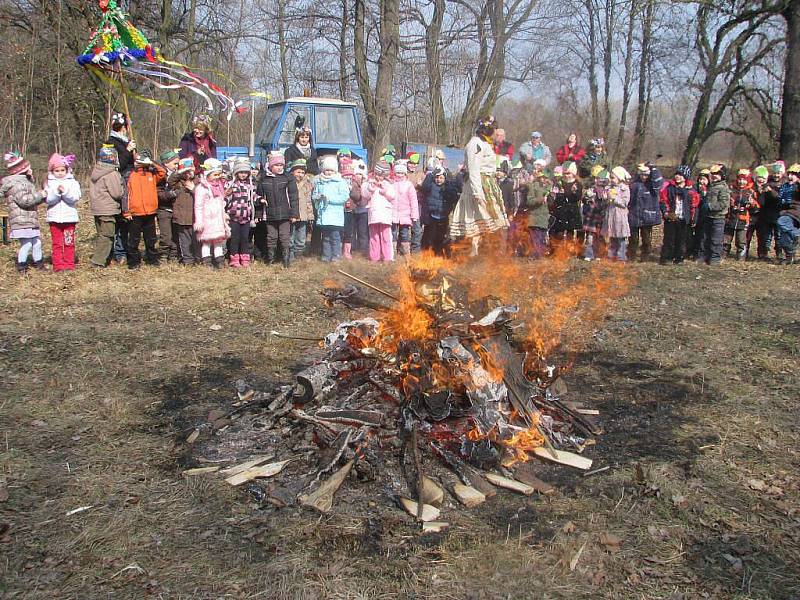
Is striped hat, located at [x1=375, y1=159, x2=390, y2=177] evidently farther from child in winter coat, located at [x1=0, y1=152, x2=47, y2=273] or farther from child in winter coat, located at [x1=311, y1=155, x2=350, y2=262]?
child in winter coat, located at [x1=0, y1=152, x2=47, y2=273]

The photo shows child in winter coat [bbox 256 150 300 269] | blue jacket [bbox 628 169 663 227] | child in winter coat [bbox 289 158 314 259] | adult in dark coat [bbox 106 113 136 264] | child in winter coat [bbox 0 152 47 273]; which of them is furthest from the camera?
blue jacket [bbox 628 169 663 227]

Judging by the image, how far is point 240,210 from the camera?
32.3ft

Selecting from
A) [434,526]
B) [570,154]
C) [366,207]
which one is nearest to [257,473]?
[434,526]

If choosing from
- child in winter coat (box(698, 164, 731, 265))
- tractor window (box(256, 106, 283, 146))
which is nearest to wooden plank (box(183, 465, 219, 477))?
child in winter coat (box(698, 164, 731, 265))

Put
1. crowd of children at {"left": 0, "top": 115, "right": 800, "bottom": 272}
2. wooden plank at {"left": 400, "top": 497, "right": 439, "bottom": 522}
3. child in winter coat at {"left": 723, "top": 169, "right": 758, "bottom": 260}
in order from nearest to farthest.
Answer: wooden plank at {"left": 400, "top": 497, "right": 439, "bottom": 522}, crowd of children at {"left": 0, "top": 115, "right": 800, "bottom": 272}, child in winter coat at {"left": 723, "top": 169, "right": 758, "bottom": 260}

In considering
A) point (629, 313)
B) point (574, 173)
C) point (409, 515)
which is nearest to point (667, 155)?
point (574, 173)

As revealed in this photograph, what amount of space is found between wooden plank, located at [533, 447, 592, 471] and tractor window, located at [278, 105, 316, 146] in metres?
10.2

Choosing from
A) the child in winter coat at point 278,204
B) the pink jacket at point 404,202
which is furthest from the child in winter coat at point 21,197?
the pink jacket at point 404,202

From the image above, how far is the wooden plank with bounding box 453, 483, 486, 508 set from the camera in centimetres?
371

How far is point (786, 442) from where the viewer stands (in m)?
4.47

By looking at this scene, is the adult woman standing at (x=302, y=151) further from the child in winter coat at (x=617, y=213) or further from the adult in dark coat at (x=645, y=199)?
the adult in dark coat at (x=645, y=199)

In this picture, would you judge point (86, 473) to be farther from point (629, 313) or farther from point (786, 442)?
point (629, 313)

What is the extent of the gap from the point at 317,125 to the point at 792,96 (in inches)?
424

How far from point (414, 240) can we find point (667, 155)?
25.6 m
